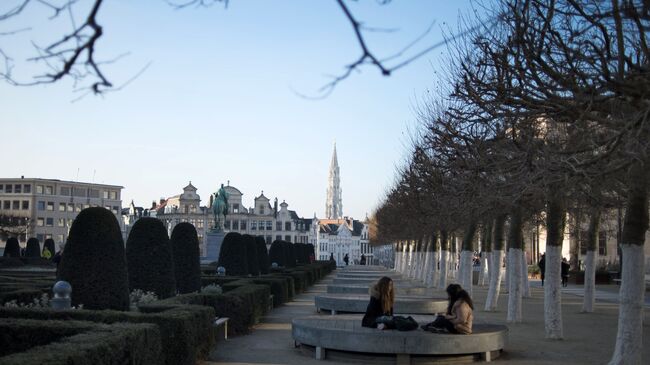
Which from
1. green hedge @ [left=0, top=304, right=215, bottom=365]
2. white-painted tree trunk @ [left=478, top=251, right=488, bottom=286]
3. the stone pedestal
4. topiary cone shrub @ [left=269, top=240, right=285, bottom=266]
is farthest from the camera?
the stone pedestal

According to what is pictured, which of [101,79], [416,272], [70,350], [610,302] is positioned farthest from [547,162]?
[416,272]

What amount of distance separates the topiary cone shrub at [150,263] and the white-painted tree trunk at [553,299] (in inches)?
351

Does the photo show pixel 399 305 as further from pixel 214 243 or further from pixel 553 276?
pixel 214 243

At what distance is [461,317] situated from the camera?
13781 millimetres

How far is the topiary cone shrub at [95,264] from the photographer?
47.5 ft

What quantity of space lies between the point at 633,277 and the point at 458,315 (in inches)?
116

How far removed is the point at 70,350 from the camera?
7809 millimetres

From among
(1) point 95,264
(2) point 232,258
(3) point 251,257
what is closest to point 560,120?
(1) point 95,264

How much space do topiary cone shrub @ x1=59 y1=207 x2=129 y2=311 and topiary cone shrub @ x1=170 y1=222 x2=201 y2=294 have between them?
7631mm

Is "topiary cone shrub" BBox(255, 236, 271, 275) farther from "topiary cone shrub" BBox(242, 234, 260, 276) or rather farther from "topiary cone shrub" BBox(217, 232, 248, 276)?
"topiary cone shrub" BBox(217, 232, 248, 276)

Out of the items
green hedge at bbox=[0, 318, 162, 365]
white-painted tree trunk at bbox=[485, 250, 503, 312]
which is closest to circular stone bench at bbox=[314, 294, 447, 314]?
white-painted tree trunk at bbox=[485, 250, 503, 312]

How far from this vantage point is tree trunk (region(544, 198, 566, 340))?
1709 centimetres

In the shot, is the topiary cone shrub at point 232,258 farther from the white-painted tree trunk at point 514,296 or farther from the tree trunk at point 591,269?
the white-painted tree trunk at point 514,296

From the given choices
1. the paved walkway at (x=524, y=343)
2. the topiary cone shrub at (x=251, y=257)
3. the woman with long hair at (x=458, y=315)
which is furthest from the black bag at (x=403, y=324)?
the topiary cone shrub at (x=251, y=257)
